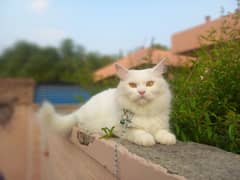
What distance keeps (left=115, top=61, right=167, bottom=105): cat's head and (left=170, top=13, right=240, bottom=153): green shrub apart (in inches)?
12.7

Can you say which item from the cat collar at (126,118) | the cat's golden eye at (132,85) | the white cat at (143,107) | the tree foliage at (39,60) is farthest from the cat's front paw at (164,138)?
the tree foliage at (39,60)

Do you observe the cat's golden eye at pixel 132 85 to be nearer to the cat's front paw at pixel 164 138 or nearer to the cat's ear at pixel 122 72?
the cat's ear at pixel 122 72

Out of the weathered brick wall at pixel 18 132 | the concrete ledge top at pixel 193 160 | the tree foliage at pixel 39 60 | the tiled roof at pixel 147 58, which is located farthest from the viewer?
the tree foliage at pixel 39 60

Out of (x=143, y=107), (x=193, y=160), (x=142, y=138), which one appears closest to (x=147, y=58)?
(x=143, y=107)

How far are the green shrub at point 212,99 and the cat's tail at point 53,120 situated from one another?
26.7 inches

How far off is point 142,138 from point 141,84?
0.83 ft

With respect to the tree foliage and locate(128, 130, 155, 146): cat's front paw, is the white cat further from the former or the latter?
the tree foliage

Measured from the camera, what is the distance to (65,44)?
707 inches

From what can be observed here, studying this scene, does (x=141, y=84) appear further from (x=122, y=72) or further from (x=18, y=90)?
(x=18, y=90)

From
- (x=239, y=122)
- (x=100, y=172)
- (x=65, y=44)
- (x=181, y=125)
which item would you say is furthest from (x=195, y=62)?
(x=65, y=44)

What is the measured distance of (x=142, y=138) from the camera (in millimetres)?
1336

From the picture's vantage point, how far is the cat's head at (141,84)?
1405mm

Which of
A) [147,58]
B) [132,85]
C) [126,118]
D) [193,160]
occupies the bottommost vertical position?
[193,160]

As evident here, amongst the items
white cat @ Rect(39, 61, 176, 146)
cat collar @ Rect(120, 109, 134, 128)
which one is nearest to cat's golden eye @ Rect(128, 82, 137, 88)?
white cat @ Rect(39, 61, 176, 146)
